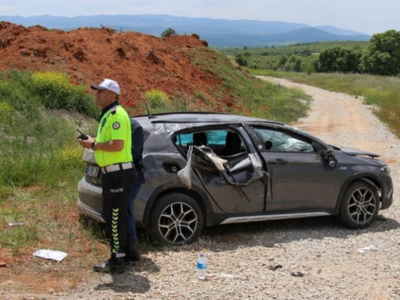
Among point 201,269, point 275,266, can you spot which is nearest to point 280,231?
point 275,266

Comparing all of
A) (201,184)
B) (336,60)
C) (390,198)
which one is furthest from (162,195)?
(336,60)

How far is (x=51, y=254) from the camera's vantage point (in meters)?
5.72

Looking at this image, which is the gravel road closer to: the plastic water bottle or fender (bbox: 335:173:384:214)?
the plastic water bottle

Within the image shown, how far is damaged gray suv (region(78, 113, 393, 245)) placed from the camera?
624cm

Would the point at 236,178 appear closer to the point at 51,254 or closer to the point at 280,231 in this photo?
the point at 280,231

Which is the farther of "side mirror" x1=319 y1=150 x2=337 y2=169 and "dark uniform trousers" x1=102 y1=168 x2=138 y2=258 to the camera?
"side mirror" x1=319 y1=150 x2=337 y2=169

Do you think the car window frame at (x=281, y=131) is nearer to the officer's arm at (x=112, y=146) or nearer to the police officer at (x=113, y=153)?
the police officer at (x=113, y=153)

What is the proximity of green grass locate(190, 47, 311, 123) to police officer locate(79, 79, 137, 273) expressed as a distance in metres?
17.8

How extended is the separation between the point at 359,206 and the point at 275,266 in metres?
2.13

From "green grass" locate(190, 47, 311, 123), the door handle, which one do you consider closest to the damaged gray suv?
the door handle

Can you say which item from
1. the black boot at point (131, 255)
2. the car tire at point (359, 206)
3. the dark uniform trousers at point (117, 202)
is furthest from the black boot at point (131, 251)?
the car tire at point (359, 206)

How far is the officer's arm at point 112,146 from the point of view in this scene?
16.7ft

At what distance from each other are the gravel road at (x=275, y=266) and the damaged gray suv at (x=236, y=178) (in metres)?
0.30

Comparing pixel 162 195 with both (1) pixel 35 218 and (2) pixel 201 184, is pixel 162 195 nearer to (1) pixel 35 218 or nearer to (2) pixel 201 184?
(2) pixel 201 184
